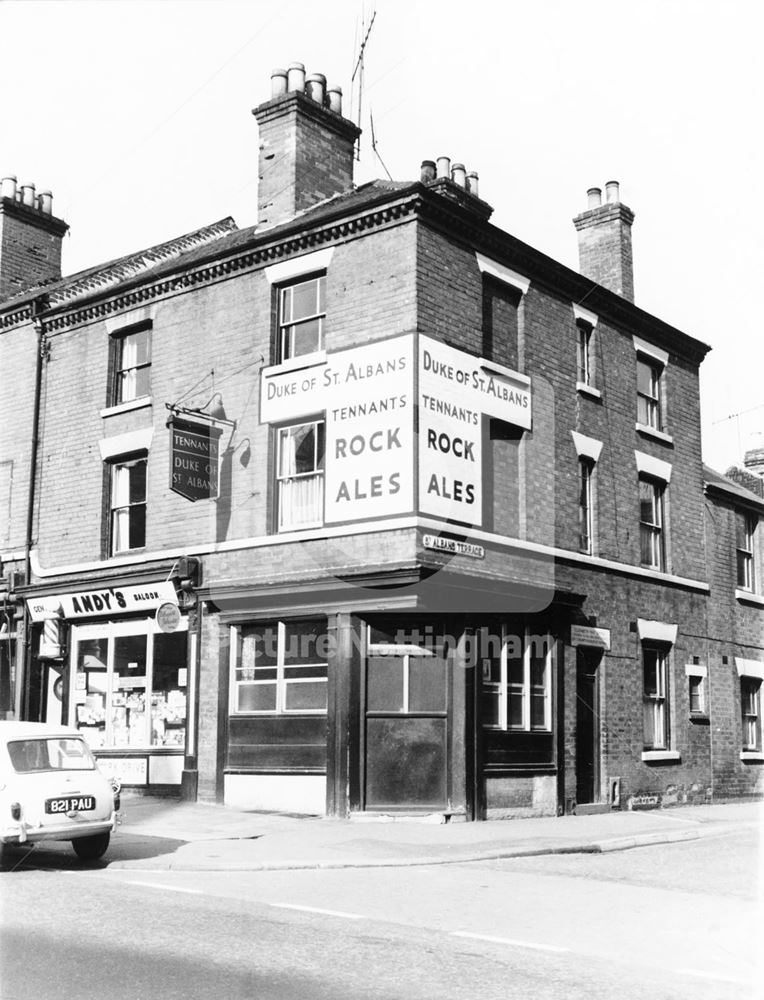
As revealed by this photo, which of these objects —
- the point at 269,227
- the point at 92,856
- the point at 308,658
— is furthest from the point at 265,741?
the point at 269,227

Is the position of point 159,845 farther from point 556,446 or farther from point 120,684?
point 556,446

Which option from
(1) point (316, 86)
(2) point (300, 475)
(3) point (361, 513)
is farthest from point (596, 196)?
(3) point (361, 513)

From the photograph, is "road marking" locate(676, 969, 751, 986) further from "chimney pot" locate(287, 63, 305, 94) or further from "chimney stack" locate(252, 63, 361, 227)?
"chimney pot" locate(287, 63, 305, 94)

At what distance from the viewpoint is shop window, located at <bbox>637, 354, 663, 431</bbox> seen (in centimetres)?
2272

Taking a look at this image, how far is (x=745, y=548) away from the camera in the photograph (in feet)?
82.0

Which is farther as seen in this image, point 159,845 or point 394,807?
point 394,807

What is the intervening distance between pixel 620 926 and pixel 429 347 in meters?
9.73

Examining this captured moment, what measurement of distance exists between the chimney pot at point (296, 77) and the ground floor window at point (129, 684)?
373 inches

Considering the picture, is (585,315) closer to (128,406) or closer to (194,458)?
(194,458)

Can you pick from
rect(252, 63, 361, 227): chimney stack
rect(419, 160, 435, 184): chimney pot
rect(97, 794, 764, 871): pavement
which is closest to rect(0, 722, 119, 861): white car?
rect(97, 794, 764, 871): pavement

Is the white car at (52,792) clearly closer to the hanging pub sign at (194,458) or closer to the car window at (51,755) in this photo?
the car window at (51,755)

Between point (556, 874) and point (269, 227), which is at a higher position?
point (269, 227)

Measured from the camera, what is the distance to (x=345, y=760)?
16766 millimetres

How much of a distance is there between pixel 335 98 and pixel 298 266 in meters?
3.94
